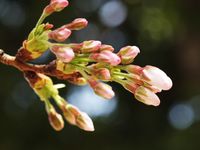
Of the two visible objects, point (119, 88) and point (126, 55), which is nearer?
point (126, 55)

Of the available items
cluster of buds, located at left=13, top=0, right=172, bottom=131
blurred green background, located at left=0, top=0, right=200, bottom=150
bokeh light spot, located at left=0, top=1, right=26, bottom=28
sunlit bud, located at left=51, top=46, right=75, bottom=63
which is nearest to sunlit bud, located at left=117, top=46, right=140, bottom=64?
cluster of buds, located at left=13, top=0, right=172, bottom=131

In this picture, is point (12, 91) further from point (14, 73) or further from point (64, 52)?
point (64, 52)

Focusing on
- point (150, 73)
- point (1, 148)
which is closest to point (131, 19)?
point (1, 148)

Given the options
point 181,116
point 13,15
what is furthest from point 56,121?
point 181,116

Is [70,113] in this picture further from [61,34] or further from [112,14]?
[112,14]

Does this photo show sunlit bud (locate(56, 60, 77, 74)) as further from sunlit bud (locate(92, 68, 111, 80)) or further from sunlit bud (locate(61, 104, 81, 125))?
sunlit bud (locate(61, 104, 81, 125))

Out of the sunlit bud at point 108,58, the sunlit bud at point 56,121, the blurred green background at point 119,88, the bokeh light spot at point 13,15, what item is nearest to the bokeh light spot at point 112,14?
the blurred green background at point 119,88
